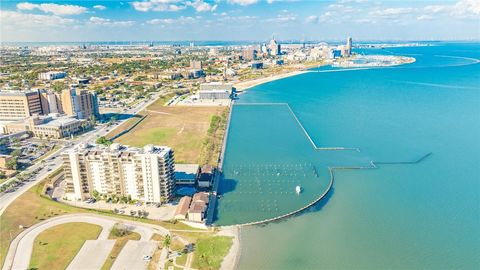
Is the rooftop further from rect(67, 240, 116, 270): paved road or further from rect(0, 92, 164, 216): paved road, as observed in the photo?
rect(0, 92, 164, 216): paved road

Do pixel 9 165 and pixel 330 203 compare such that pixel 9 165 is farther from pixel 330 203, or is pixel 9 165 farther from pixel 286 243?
pixel 330 203

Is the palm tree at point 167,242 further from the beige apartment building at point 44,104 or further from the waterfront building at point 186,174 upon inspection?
the beige apartment building at point 44,104

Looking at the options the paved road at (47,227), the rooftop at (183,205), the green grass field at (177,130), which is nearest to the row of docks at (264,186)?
the rooftop at (183,205)

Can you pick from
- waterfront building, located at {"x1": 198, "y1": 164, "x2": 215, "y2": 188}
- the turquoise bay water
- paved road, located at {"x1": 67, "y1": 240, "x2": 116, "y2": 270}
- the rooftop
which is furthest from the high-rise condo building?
paved road, located at {"x1": 67, "y1": 240, "x2": 116, "y2": 270}

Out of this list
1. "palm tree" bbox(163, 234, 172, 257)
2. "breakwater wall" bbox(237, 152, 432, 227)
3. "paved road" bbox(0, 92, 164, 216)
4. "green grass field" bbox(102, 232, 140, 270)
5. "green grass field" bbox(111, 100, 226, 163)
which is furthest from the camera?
"green grass field" bbox(111, 100, 226, 163)

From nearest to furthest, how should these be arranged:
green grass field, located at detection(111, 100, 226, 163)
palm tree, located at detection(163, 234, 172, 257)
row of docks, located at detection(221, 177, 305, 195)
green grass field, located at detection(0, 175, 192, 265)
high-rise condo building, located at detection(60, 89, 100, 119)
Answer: palm tree, located at detection(163, 234, 172, 257), green grass field, located at detection(0, 175, 192, 265), row of docks, located at detection(221, 177, 305, 195), green grass field, located at detection(111, 100, 226, 163), high-rise condo building, located at detection(60, 89, 100, 119)

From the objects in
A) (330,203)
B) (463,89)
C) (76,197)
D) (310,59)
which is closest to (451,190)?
(330,203)
